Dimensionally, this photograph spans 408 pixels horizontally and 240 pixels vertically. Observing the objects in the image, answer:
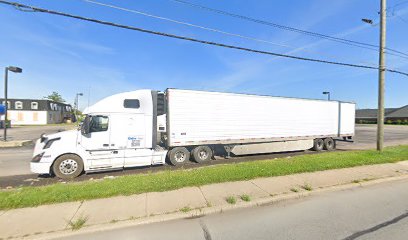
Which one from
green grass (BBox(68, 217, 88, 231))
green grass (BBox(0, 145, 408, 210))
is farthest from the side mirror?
green grass (BBox(68, 217, 88, 231))

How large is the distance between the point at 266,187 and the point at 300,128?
8787 mm

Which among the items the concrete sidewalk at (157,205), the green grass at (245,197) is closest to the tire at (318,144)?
the concrete sidewalk at (157,205)

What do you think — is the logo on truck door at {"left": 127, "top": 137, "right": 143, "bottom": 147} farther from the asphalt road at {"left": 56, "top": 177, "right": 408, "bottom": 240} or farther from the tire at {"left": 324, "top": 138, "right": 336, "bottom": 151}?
the tire at {"left": 324, "top": 138, "right": 336, "bottom": 151}

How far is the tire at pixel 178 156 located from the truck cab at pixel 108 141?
45 cm

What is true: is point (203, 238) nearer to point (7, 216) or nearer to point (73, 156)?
point (7, 216)

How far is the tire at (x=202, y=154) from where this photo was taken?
1097cm

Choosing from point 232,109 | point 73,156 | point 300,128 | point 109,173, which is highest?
point 232,109

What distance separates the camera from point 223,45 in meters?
8.46

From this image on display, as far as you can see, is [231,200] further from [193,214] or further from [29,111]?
[29,111]

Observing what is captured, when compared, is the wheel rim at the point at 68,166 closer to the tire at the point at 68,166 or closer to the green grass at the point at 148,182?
the tire at the point at 68,166

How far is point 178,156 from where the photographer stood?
34.9 feet

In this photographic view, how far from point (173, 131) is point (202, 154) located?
1988 millimetres

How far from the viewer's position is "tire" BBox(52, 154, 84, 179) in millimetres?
8164

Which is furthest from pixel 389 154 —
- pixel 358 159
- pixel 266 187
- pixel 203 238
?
pixel 203 238
